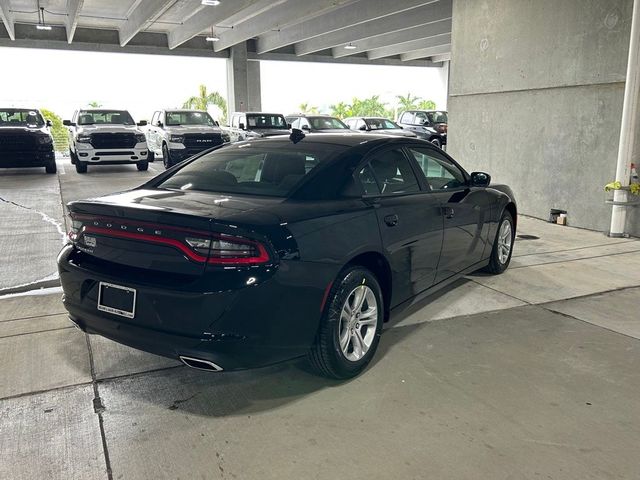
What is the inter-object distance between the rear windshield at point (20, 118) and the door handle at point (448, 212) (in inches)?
541

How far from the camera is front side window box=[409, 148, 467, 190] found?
14.0 feet

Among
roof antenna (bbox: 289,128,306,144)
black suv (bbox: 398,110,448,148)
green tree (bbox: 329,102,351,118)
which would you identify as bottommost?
roof antenna (bbox: 289,128,306,144)

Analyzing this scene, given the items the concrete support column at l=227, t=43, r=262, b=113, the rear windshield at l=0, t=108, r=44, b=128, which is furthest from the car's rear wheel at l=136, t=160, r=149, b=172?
the concrete support column at l=227, t=43, r=262, b=113

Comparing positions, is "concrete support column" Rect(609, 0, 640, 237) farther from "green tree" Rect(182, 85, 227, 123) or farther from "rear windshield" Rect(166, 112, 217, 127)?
"green tree" Rect(182, 85, 227, 123)

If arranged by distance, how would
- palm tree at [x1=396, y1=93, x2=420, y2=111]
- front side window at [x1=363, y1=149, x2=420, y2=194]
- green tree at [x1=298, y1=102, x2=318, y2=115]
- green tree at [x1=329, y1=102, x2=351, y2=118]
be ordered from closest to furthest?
front side window at [x1=363, y1=149, x2=420, y2=194], green tree at [x1=298, y1=102, x2=318, y2=115], palm tree at [x1=396, y1=93, x2=420, y2=111], green tree at [x1=329, y1=102, x2=351, y2=118]

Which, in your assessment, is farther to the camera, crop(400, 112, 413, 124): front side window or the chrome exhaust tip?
crop(400, 112, 413, 124): front side window

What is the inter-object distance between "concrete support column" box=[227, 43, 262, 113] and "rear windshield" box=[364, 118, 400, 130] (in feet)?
26.4

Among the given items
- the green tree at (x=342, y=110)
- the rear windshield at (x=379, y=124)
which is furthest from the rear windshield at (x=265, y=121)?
the green tree at (x=342, y=110)

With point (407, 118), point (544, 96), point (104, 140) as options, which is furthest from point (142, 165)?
point (544, 96)

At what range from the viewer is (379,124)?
67.9ft

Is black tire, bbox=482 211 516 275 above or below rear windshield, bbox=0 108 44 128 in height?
below

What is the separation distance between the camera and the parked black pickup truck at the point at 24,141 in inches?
540

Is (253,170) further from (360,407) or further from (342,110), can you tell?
(342,110)

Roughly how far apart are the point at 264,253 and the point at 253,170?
3.96 ft
